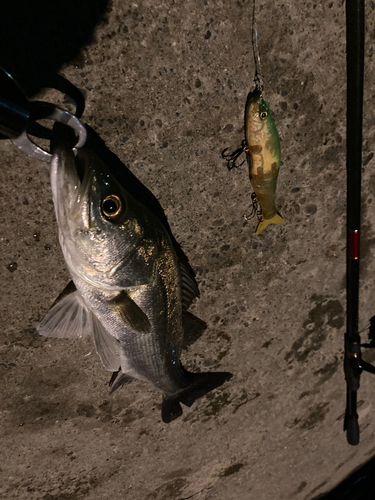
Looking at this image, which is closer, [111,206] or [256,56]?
[111,206]

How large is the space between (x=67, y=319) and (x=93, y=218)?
64cm

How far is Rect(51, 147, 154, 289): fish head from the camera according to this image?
1085 millimetres

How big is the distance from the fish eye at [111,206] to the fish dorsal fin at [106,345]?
0.55m

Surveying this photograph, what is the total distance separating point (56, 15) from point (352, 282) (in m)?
2.04

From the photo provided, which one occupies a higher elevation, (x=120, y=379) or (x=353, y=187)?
(x=353, y=187)

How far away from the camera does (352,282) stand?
1.91 meters

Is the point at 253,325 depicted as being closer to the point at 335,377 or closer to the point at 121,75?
the point at 335,377

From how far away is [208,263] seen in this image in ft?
5.78

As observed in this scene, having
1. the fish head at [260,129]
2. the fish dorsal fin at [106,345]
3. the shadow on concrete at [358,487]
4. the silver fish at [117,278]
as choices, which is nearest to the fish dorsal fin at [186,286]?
the silver fish at [117,278]

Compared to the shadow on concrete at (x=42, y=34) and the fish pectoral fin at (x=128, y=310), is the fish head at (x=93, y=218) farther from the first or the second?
the shadow on concrete at (x=42, y=34)

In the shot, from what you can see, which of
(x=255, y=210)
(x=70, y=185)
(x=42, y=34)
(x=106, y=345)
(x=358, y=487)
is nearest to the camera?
(x=70, y=185)

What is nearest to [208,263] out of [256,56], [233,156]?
[233,156]

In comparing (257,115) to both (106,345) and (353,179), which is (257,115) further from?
(106,345)

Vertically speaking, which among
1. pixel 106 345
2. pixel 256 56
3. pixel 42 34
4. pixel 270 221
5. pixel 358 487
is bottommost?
pixel 358 487
